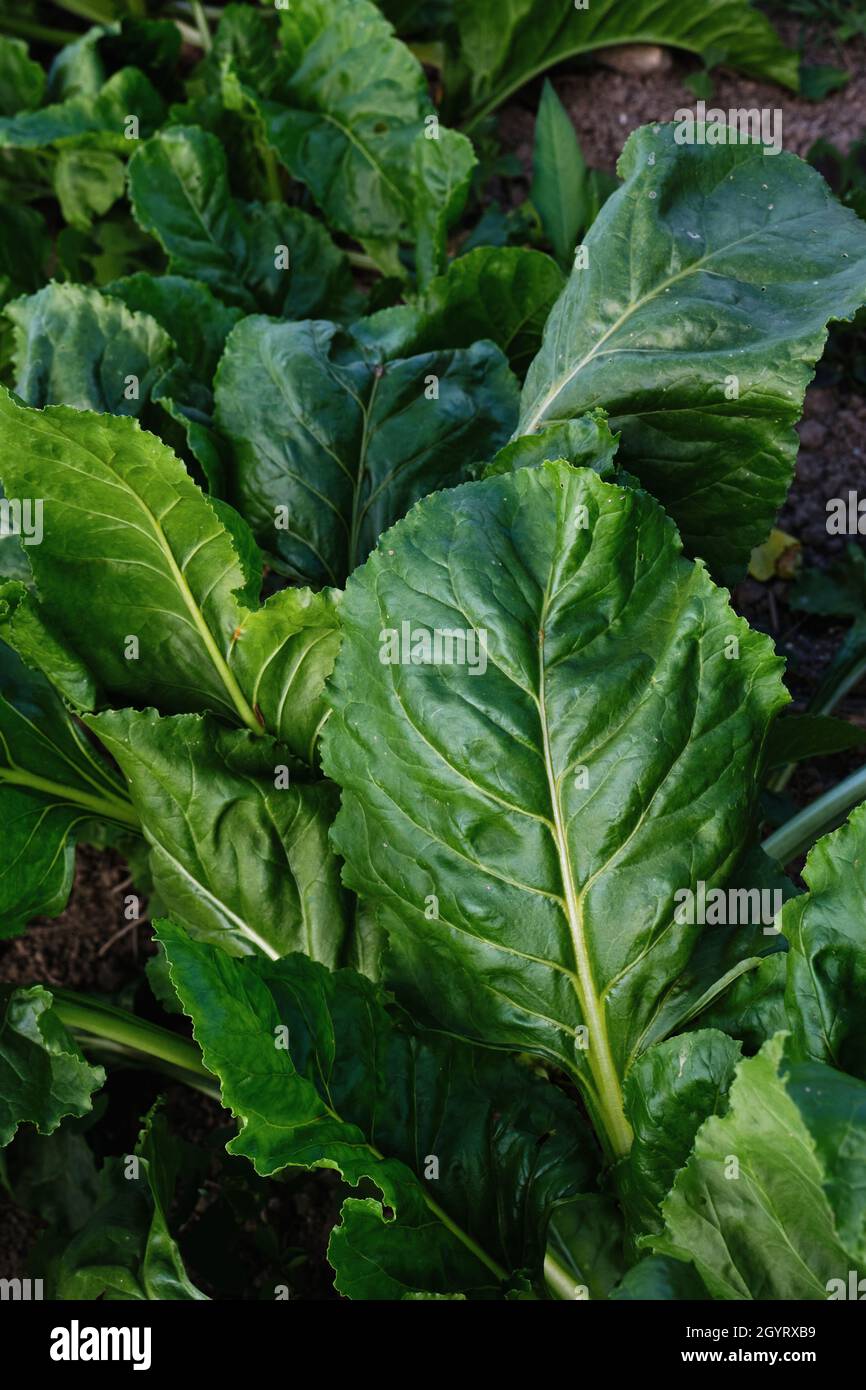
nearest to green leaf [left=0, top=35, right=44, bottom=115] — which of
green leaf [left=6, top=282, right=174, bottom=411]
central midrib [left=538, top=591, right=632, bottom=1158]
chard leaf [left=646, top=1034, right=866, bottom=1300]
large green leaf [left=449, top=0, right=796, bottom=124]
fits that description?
large green leaf [left=449, top=0, right=796, bottom=124]

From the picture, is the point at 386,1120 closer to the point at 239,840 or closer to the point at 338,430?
the point at 239,840

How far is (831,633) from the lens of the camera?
3219 millimetres

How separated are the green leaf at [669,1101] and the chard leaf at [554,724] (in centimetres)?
19

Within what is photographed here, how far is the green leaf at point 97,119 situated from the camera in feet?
10.8

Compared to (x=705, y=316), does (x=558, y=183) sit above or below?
above

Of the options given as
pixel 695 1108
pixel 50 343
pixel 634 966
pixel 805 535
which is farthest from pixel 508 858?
pixel 805 535

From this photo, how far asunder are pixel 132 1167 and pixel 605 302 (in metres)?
1.68

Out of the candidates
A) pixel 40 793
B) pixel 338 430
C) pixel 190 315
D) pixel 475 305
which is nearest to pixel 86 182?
A: pixel 190 315

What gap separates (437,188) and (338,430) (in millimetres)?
751

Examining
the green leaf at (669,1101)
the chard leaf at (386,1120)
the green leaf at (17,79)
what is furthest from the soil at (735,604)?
the green leaf at (17,79)

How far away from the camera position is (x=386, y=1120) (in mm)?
2072

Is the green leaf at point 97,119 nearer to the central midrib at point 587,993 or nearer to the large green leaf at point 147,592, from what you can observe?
the large green leaf at point 147,592

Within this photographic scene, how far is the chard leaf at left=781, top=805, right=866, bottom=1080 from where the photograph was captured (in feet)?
6.01

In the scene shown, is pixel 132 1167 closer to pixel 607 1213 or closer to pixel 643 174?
pixel 607 1213
